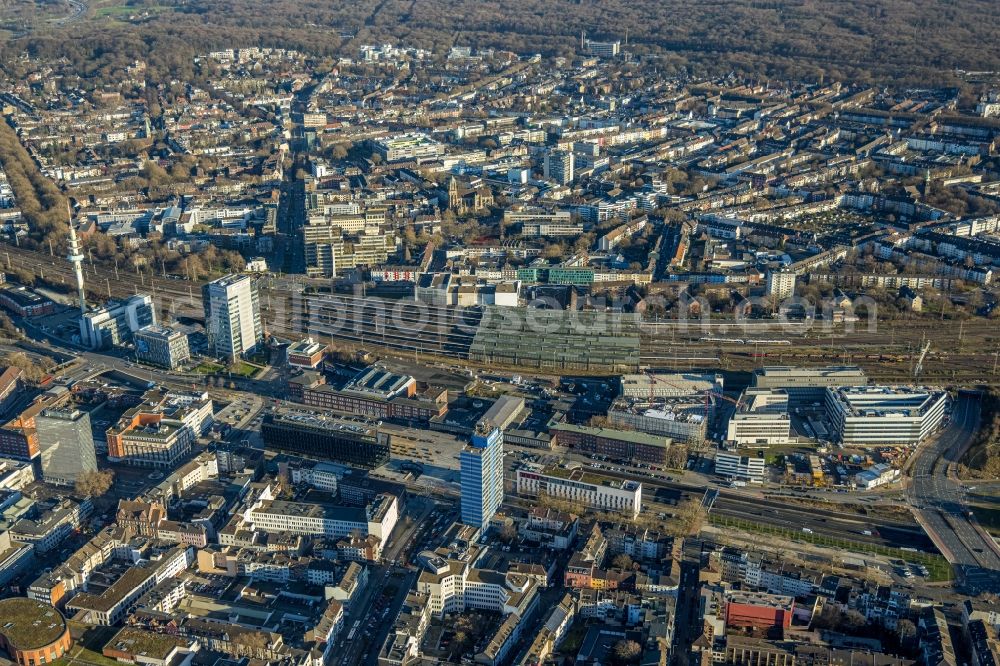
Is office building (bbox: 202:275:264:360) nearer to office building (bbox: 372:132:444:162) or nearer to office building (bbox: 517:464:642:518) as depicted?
office building (bbox: 517:464:642:518)

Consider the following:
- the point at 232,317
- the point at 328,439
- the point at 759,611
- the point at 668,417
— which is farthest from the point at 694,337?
the point at 759,611

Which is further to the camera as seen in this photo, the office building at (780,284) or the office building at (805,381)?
the office building at (780,284)

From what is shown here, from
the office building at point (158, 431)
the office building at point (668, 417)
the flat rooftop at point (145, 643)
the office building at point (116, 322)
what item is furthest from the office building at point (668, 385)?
the office building at point (116, 322)

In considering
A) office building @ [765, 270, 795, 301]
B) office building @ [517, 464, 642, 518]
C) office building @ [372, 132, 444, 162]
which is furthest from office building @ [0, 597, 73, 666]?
office building @ [372, 132, 444, 162]

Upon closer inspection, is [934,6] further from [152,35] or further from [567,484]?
[567,484]

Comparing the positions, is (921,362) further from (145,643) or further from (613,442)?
(145,643)

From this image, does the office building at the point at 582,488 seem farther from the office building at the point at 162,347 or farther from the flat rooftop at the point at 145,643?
the office building at the point at 162,347
